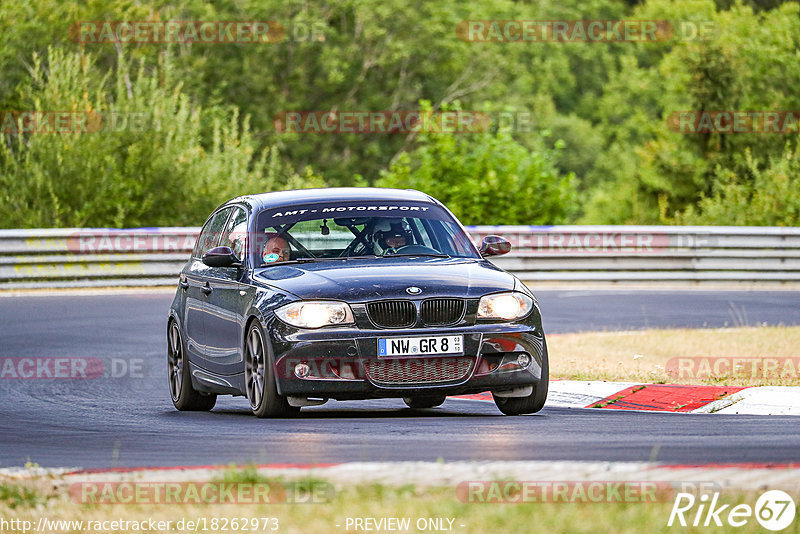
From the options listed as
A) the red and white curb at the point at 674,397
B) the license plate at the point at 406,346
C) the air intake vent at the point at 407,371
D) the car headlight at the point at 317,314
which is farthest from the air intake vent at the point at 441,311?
the red and white curb at the point at 674,397

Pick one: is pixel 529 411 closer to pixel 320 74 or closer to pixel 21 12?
pixel 21 12

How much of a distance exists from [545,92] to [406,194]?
236 feet

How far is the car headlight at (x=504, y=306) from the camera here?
1021 centimetres

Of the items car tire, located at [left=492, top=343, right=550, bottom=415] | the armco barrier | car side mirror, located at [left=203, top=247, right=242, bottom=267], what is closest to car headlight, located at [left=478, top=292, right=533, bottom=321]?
car tire, located at [left=492, top=343, right=550, bottom=415]

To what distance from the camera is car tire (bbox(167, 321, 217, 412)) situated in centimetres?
1223

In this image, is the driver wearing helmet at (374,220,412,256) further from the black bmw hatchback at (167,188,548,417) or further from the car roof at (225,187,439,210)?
the car roof at (225,187,439,210)

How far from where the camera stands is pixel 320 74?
2349 inches

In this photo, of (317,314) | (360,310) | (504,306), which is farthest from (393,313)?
(504,306)

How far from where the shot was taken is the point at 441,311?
1009 centimetres

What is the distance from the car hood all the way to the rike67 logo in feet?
13.8

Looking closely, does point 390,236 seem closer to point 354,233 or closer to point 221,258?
point 354,233

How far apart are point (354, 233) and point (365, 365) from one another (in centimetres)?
157

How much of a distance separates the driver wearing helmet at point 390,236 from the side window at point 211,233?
1.62 meters

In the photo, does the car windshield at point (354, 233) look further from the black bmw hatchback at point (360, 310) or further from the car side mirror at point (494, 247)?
the car side mirror at point (494, 247)
